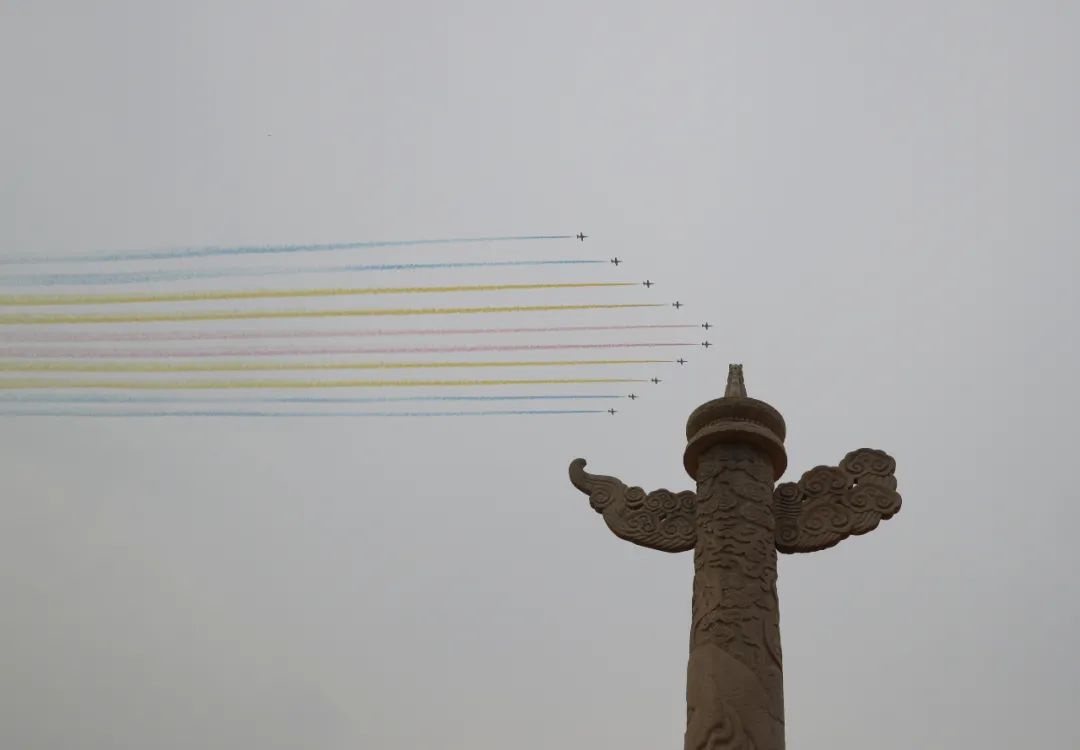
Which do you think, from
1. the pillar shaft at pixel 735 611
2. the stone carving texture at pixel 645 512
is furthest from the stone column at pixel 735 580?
the stone carving texture at pixel 645 512

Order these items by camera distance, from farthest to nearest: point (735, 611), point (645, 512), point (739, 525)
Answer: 1. point (645, 512)
2. point (739, 525)
3. point (735, 611)

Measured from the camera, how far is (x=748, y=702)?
9219 mm

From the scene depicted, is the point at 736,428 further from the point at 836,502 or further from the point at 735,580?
the point at 735,580

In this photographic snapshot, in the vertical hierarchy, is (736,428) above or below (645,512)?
above

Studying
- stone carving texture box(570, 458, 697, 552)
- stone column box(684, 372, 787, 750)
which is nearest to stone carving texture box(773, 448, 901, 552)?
stone column box(684, 372, 787, 750)

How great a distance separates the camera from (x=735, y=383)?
1176 centimetres

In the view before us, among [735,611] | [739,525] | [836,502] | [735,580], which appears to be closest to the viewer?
[735,611]

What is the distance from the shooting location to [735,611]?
32.4ft

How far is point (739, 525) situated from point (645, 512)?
1052mm

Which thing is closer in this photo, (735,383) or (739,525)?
(739,525)

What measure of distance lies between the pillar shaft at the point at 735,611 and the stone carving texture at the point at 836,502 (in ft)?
0.74

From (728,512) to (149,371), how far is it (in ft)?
56.1

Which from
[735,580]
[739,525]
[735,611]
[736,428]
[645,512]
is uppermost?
A: [736,428]

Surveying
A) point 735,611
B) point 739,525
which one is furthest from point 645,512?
point 735,611
